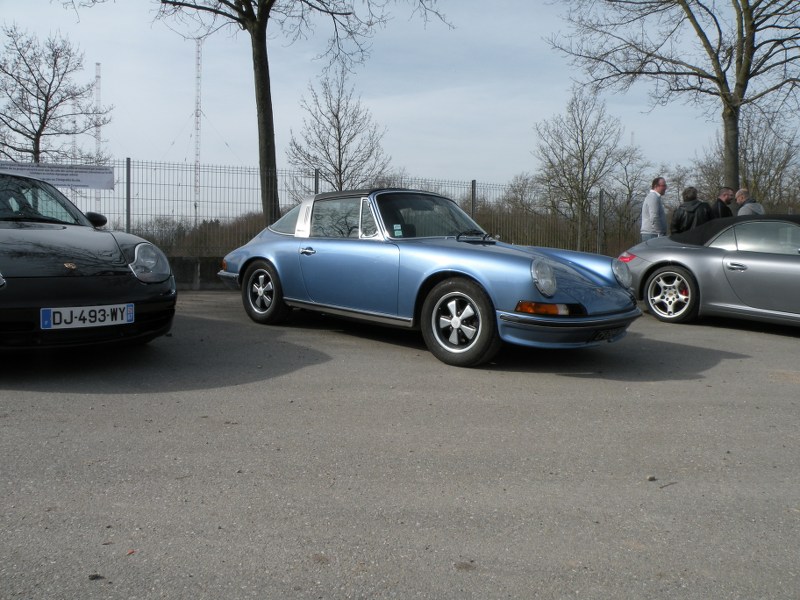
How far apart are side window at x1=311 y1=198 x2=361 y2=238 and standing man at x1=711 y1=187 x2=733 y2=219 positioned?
593 cm

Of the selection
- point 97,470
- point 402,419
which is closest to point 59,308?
point 97,470

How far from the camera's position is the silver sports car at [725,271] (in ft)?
23.7

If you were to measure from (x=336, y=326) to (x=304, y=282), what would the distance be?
0.81 m

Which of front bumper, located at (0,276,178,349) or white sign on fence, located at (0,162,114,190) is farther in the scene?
white sign on fence, located at (0,162,114,190)

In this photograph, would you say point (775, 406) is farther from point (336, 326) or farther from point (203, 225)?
point (203, 225)

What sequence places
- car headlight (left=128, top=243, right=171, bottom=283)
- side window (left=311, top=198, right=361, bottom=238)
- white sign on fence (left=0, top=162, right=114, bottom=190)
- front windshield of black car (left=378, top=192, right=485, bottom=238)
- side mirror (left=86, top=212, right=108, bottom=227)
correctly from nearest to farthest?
car headlight (left=128, top=243, right=171, bottom=283) → side mirror (left=86, top=212, right=108, bottom=227) → front windshield of black car (left=378, top=192, right=485, bottom=238) → side window (left=311, top=198, right=361, bottom=238) → white sign on fence (left=0, top=162, right=114, bottom=190)

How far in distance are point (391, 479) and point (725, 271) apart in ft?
18.9

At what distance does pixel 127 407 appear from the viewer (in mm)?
4125

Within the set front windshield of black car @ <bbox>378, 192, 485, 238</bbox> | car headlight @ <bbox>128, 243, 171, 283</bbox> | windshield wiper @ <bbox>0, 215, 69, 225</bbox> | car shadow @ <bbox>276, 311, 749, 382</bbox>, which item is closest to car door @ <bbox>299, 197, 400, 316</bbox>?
front windshield of black car @ <bbox>378, 192, 485, 238</bbox>

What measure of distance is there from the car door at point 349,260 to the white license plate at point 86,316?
1848 mm

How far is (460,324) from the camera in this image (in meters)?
5.38

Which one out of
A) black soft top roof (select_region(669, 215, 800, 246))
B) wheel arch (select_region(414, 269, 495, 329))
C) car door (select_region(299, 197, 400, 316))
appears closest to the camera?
wheel arch (select_region(414, 269, 495, 329))

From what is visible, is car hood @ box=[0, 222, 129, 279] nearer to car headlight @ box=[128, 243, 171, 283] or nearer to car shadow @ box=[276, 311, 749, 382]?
car headlight @ box=[128, 243, 171, 283]

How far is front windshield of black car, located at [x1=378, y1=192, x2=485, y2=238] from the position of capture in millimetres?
6122
